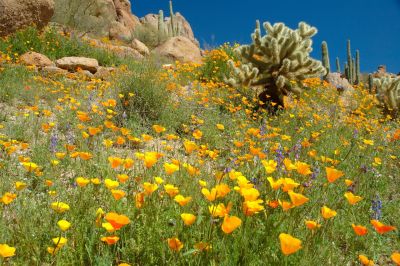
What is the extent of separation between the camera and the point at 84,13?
18.5 meters

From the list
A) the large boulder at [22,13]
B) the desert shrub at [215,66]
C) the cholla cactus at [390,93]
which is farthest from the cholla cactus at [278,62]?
the large boulder at [22,13]

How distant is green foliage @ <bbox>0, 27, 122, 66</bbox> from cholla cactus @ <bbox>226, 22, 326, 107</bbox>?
6296mm

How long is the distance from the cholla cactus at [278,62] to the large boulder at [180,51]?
819 centimetres

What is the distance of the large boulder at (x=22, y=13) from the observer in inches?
473

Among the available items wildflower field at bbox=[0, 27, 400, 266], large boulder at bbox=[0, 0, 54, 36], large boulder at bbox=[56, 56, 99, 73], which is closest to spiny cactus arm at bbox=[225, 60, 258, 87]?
wildflower field at bbox=[0, 27, 400, 266]

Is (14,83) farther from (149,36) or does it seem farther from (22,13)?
(149,36)

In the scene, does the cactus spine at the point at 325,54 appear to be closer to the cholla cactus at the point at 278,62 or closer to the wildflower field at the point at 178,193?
the cholla cactus at the point at 278,62

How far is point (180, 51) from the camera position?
55.5 ft

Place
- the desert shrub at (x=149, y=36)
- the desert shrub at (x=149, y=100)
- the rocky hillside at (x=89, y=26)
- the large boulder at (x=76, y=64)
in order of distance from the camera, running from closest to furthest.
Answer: the desert shrub at (x=149, y=100) < the large boulder at (x=76, y=64) < the rocky hillside at (x=89, y=26) < the desert shrub at (x=149, y=36)

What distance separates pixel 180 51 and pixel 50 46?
6470mm

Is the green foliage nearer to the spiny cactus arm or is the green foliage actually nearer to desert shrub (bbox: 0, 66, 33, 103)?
desert shrub (bbox: 0, 66, 33, 103)

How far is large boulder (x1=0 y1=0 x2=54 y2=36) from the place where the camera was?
1202 cm

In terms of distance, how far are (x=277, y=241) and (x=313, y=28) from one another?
7168 mm

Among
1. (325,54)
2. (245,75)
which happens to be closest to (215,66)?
(245,75)
